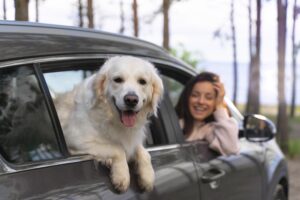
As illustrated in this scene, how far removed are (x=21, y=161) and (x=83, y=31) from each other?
101 centimetres

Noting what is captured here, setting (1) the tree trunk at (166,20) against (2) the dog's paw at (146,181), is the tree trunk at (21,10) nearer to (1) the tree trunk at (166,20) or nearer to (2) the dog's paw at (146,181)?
(2) the dog's paw at (146,181)

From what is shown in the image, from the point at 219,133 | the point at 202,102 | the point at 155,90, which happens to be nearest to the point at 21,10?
the point at 202,102

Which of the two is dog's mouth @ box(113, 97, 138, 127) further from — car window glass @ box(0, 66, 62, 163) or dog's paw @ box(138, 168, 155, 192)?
car window glass @ box(0, 66, 62, 163)

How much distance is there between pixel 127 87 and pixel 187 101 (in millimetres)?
1614

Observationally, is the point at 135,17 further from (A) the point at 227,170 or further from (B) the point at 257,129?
(A) the point at 227,170

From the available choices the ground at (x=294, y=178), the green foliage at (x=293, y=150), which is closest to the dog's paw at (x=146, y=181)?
the ground at (x=294, y=178)

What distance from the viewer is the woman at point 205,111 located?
4.38 m

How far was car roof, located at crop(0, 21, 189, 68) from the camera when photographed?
2514mm

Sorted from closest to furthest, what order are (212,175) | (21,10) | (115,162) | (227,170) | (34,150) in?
(34,150)
(115,162)
(212,175)
(227,170)
(21,10)

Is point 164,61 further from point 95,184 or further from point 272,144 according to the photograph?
point 272,144

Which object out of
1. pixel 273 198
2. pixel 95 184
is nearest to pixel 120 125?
pixel 95 184

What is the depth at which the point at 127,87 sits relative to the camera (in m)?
3.08

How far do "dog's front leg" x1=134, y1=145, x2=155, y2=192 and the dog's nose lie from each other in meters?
0.32

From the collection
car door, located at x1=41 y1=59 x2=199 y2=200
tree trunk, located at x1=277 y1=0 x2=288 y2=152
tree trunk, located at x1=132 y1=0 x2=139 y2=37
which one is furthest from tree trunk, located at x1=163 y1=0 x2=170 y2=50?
car door, located at x1=41 y1=59 x2=199 y2=200
